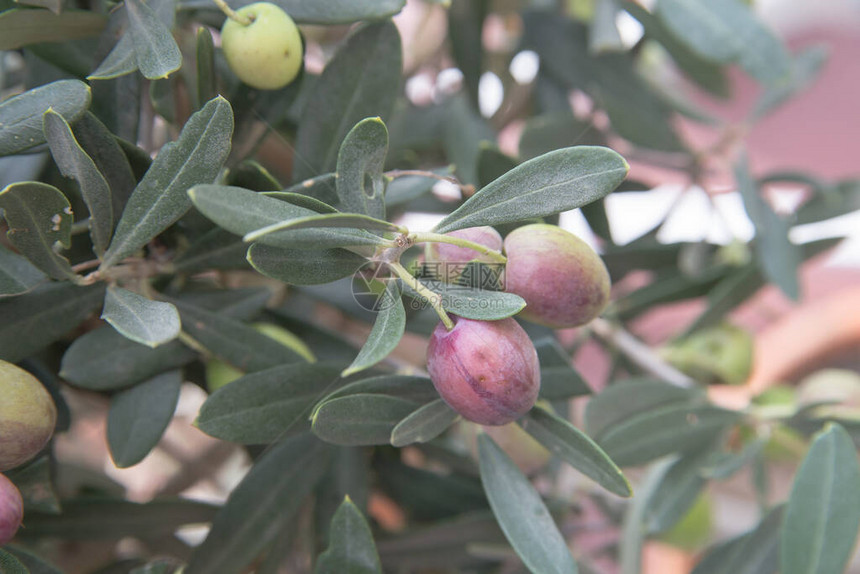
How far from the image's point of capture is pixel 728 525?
105cm

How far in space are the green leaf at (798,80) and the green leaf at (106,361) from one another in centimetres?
78

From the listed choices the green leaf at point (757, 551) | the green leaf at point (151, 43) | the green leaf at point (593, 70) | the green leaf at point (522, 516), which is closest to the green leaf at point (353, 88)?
the green leaf at point (151, 43)

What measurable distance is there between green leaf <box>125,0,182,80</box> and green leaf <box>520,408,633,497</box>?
10.7 inches

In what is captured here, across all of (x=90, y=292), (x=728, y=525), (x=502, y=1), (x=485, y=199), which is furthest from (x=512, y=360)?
(x=728, y=525)

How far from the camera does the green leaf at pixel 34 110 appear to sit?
33 centimetres

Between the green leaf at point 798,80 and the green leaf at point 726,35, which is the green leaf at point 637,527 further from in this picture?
the green leaf at point 798,80

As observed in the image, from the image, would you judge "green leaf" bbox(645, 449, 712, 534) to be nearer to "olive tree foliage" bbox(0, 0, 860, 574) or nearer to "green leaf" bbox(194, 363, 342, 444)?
"olive tree foliage" bbox(0, 0, 860, 574)

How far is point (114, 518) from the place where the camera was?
512 millimetres

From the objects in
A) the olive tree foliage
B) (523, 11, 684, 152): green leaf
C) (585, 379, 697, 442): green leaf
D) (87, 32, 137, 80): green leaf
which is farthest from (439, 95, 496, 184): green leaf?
(87, 32, 137, 80): green leaf

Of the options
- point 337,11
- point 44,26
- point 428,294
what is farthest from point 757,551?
point 44,26

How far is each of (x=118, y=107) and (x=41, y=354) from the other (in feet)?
0.61

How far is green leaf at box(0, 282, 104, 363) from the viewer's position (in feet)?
1.24

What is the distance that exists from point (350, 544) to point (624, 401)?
0.26 metres

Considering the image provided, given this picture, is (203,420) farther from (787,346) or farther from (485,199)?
(787,346)
